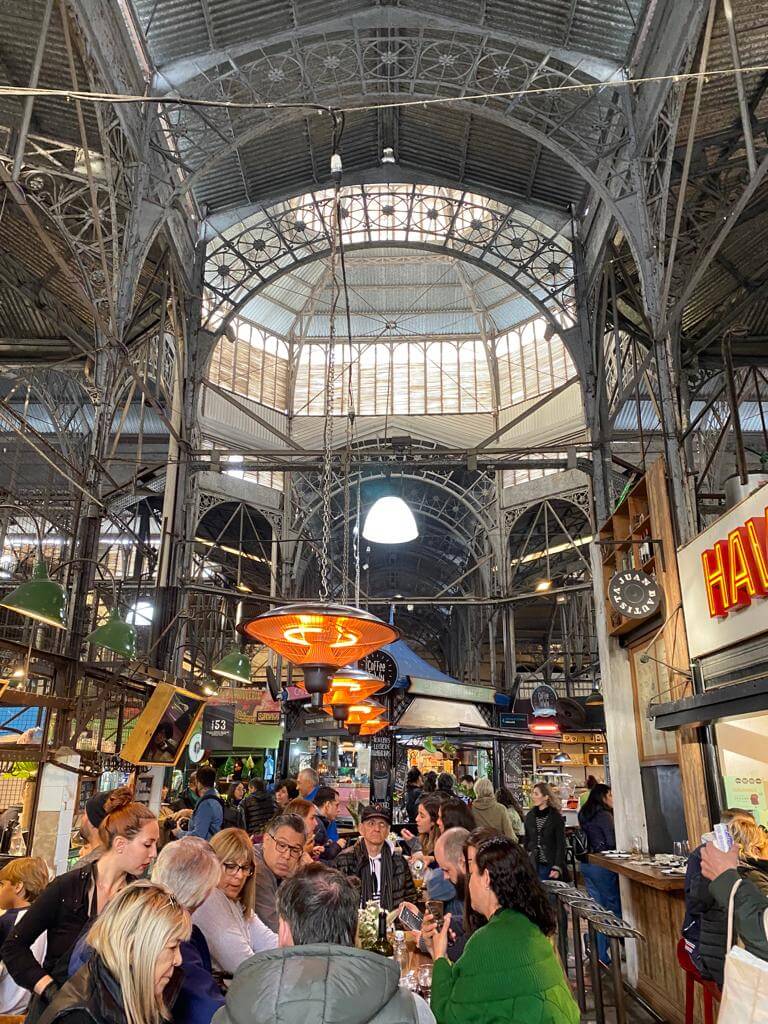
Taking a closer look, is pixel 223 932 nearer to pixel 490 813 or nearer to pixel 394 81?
pixel 490 813

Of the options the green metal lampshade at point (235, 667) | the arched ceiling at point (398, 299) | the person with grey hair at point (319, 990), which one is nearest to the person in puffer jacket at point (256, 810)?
the green metal lampshade at point (235, 667)

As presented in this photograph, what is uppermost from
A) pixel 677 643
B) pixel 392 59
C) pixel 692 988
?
pixel 392 59

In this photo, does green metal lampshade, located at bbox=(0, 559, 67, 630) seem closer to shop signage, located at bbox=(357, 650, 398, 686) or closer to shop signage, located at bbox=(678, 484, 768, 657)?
shop signage, located at bbox=(357, 650, 398, 686)

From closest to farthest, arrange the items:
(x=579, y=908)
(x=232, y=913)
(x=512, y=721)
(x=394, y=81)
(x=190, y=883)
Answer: (x=190, y=883), (x=232, y=913), (x=579, y=908), (x=394, y=81), (x=512, y=721)

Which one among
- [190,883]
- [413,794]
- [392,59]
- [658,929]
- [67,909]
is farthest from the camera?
[413,794]

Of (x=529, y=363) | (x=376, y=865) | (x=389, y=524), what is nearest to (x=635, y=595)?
(x=376, y=865)

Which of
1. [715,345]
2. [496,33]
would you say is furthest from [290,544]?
[496,33]

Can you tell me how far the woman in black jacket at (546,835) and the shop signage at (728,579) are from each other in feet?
9.00

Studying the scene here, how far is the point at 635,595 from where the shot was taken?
7.73m

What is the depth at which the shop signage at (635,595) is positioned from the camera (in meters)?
7.63

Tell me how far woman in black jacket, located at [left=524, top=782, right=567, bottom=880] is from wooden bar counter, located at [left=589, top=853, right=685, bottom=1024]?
0.97 m

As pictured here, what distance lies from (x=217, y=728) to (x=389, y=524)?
8.67 meters

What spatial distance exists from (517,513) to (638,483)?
510 inches

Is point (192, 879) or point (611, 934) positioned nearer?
point (192, 879)
